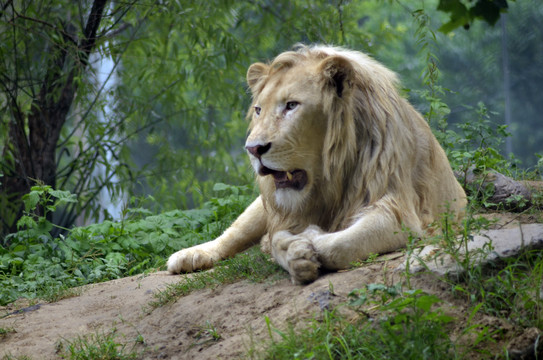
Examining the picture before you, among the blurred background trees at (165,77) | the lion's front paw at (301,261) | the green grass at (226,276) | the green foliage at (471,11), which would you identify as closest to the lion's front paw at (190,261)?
the green grass at (226,276)

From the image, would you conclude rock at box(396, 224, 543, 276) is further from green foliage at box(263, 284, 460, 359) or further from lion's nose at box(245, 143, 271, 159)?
lion's nose at box(245, 143, 271, 159)

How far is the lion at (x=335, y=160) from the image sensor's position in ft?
11.9

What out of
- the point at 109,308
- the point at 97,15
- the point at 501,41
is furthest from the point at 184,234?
the point at 501,41

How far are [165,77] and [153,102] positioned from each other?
1.36 feet

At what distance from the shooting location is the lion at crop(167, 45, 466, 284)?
362 cm

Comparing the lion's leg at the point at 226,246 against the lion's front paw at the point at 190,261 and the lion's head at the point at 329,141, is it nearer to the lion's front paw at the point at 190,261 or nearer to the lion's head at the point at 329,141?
the lion's front paw at the point at 190,261

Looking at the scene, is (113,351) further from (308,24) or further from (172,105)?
(172,105)

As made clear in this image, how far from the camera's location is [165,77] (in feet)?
30.5

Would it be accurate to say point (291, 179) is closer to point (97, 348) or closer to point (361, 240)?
point (361, 240)

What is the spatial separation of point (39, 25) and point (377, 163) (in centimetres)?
476

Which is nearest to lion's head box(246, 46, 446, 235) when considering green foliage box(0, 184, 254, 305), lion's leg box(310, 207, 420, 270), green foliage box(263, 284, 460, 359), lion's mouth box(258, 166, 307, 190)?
lion's mouth box(258, 166, 307, 190)

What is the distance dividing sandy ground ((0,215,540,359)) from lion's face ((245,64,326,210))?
24.1 inches

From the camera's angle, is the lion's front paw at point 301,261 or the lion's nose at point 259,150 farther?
the lion's nose at point 259,150

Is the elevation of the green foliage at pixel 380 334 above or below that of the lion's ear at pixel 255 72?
below
